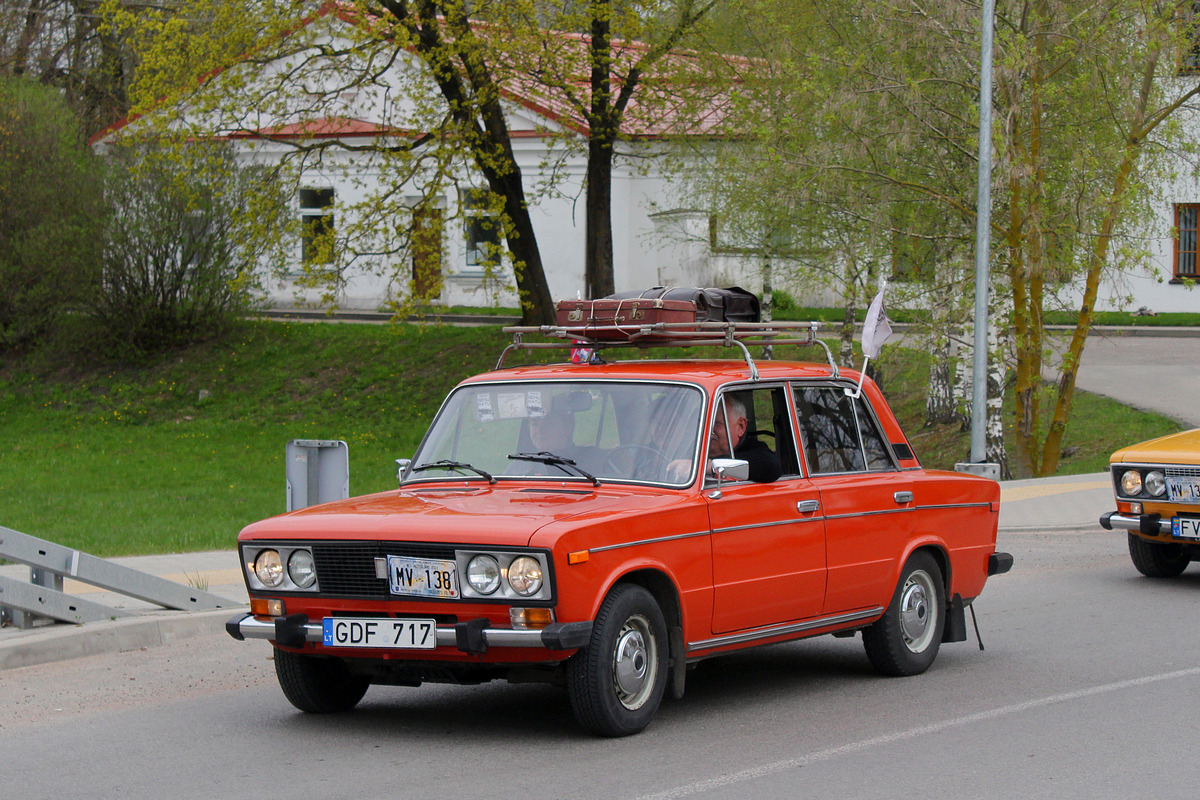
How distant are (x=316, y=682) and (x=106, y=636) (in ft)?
8.87

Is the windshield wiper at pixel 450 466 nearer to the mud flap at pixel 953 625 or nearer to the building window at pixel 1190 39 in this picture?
the mud flap at pixel 953 625

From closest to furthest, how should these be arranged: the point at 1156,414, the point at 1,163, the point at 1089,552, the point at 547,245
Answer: the point at 1089,552, the point at 1156,414, the point at 1,163, the point at 547,245

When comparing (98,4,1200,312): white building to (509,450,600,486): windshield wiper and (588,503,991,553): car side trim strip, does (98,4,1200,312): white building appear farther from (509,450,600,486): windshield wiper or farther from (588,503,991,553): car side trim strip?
(509,450,600,486): windshield wiper

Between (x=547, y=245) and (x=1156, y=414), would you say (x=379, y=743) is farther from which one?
(x=547, y=245)

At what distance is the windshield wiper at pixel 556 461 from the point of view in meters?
6.99

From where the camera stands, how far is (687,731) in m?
6.75

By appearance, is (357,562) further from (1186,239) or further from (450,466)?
(1186,239)

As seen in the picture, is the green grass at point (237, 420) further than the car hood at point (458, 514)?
Yes

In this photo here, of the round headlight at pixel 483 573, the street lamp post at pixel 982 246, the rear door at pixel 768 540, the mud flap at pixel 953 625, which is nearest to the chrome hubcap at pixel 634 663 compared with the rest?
the rear door at pixel 768 540

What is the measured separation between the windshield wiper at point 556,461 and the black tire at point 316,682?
1.34 meters

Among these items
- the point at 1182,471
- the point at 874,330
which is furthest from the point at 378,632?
the point at 1182,471

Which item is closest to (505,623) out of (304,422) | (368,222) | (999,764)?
(999,764)

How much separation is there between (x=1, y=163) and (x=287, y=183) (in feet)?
24.0

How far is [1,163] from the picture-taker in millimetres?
30344
